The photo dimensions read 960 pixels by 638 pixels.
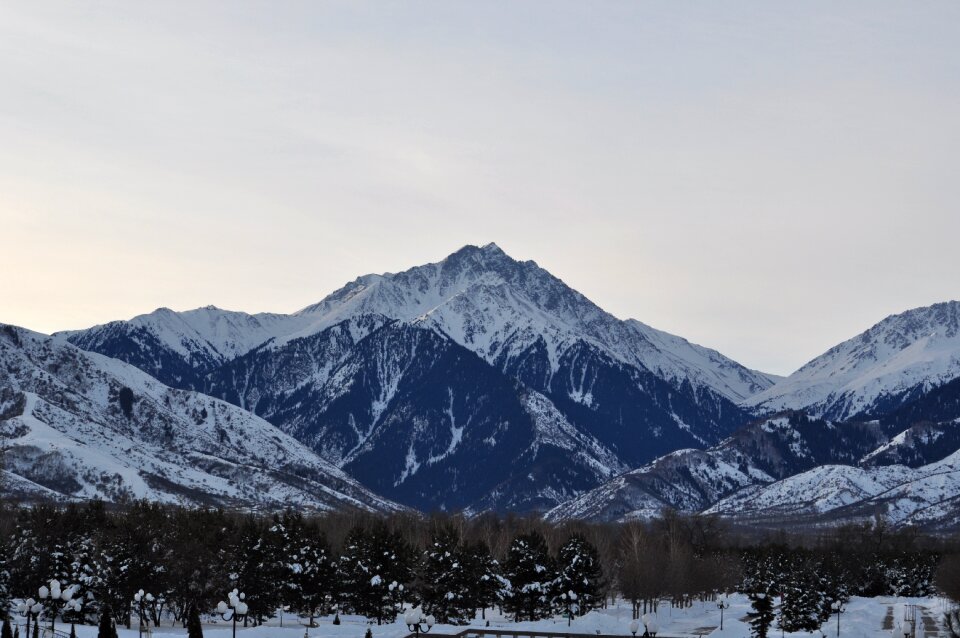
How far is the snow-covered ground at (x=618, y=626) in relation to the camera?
120 m

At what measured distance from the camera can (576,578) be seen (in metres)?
150

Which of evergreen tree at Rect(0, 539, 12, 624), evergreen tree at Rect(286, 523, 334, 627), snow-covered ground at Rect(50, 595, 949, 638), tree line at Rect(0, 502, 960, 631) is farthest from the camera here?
evergreen tree at Rect(286, 523, 334, 627)

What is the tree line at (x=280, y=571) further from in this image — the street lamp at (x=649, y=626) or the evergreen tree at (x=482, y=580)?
the street lamp at (x=649, y=626)

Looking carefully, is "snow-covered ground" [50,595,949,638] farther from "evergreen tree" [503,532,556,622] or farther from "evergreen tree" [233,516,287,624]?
"evergreen tree" [503,532,556,622]

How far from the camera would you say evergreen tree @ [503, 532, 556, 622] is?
148750mm

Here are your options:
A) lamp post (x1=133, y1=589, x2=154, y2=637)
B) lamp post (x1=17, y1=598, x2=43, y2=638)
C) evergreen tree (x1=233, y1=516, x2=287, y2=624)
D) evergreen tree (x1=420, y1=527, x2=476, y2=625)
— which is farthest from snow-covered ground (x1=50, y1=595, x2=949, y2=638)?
lamp post (x1=17, y1=598, x2=43, y2=638)

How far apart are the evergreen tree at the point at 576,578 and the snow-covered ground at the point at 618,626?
9.59ft

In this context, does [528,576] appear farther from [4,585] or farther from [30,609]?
[30,609]

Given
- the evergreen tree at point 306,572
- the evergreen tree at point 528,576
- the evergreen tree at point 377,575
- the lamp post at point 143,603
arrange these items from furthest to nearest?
the evergreen tree at point 528,576 < the evergreen tree at point 306,572 < the evergreen tree at point 377,575 < the lamp post at point 143,603

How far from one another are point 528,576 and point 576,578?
5952 millimetres

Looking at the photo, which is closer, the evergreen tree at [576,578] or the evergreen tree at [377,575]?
the evergreen tree at [377,575]

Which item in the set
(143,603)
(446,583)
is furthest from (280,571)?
(143,603)

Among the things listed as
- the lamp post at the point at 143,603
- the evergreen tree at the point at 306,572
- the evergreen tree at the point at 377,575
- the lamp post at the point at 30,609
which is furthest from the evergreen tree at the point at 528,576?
the lamp post at the point at 30,609

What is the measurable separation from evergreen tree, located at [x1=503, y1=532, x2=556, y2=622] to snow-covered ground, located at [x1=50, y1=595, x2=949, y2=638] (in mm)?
2946
